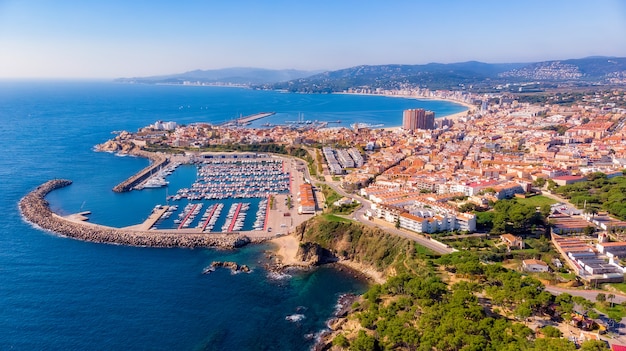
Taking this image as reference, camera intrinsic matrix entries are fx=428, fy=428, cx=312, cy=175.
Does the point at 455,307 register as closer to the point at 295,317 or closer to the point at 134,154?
the point at 295,317

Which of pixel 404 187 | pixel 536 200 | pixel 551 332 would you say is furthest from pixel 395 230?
pixel 536 200

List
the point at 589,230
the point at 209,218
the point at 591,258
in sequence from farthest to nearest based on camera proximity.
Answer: the point at 209,218 → the point at 589,230 → the point at 591,258

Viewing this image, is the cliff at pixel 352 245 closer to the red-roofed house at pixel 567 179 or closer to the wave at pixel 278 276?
the wave at pixel 278 276

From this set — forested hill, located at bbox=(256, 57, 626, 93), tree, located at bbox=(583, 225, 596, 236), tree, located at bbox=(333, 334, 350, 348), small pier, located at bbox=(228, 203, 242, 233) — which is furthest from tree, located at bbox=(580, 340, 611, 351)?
forested hill, located at bbox=(256, 57, 626, 93)

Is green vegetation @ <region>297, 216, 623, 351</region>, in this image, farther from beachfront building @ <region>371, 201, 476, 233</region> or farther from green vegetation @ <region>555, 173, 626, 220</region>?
green vegetation @ <region>555, 173, 626, 220</region>

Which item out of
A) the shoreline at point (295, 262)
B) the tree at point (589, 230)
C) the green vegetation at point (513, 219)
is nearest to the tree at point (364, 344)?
the shoreline at point (295, 262)

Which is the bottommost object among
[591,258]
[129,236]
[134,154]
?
[129,236]
